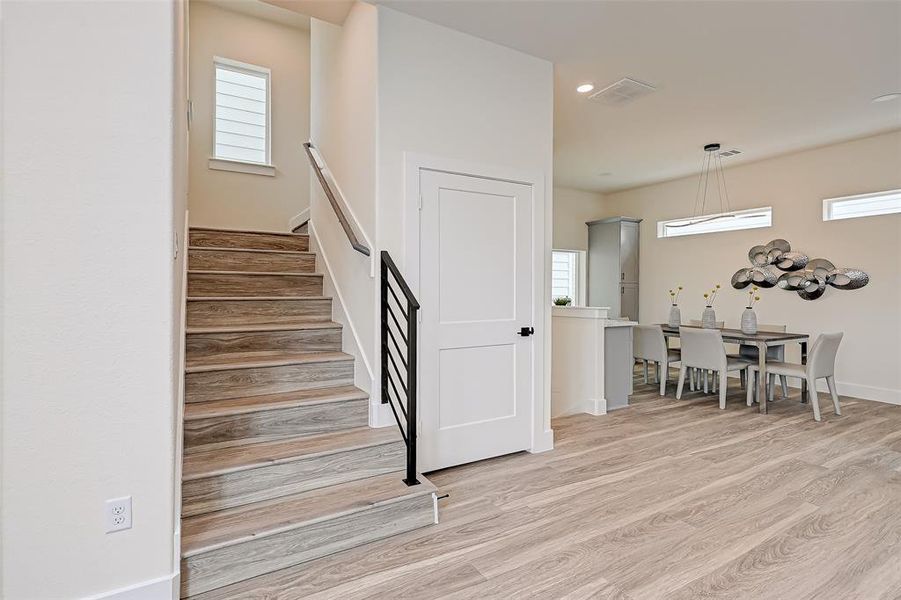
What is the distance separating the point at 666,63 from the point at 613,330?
2.49 m

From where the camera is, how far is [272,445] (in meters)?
2.52

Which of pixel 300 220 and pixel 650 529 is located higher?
pixel 300 220

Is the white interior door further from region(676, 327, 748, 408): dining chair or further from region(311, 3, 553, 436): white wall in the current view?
region(676, 327, 748, 408): dining chair

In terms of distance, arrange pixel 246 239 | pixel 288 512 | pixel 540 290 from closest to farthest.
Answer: pixel 288 512 < pixel 540 290 < pixel 246 239

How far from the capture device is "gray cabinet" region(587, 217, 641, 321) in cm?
777

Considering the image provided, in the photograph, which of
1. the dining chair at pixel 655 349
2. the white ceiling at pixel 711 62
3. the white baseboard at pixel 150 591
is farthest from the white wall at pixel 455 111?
the dining chair at pixel 655 349

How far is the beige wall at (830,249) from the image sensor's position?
5176 mm

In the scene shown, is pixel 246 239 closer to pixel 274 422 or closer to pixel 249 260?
pixel 249 260

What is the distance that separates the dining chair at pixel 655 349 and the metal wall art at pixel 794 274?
1289 millimetres

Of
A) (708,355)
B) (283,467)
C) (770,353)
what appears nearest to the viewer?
(283,467)

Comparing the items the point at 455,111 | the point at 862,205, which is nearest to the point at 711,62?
the point at 455,111

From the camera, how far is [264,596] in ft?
6.21

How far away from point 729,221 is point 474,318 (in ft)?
17.1

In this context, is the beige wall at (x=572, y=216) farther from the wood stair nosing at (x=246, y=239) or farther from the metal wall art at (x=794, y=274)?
the wood stair nosing at (x=246, y=239)
